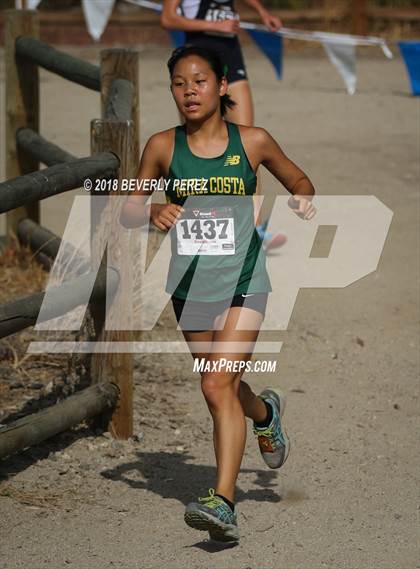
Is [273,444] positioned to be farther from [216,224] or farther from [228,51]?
[228,51]

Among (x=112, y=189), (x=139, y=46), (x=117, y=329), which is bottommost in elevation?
(x=139, y=46)

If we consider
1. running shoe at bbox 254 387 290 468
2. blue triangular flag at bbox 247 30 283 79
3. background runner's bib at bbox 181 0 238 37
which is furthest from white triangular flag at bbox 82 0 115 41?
running shoe at bbox 254 387 290 468

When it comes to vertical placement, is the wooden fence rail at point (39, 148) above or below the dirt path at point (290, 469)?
above

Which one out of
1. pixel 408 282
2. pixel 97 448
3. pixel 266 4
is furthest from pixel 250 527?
pixel 266 4

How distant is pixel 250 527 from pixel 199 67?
153 centimetres

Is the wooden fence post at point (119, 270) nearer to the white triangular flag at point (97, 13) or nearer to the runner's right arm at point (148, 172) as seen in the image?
the runner's right arm at point (148, 172)

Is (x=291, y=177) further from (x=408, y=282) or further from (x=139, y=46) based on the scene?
(x=139, y=46)

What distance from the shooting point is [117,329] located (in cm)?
477

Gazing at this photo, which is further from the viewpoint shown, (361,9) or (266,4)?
(266,4)

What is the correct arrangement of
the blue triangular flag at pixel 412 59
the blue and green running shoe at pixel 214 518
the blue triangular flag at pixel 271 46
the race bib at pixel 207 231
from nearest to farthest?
the blue and green running shoe at pixel 214 518 < the race bib at pixel 207 231 < the blue triangular flag at pixel 271 46 < the blue triangular flag at pixel 412 59

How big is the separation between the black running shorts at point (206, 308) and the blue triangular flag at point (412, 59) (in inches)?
287

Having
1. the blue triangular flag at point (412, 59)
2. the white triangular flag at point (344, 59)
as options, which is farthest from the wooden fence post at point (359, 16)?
the white triangular flag at point (344, 59)

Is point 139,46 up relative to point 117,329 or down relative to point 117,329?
down

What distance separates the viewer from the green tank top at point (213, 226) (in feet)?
13.0
